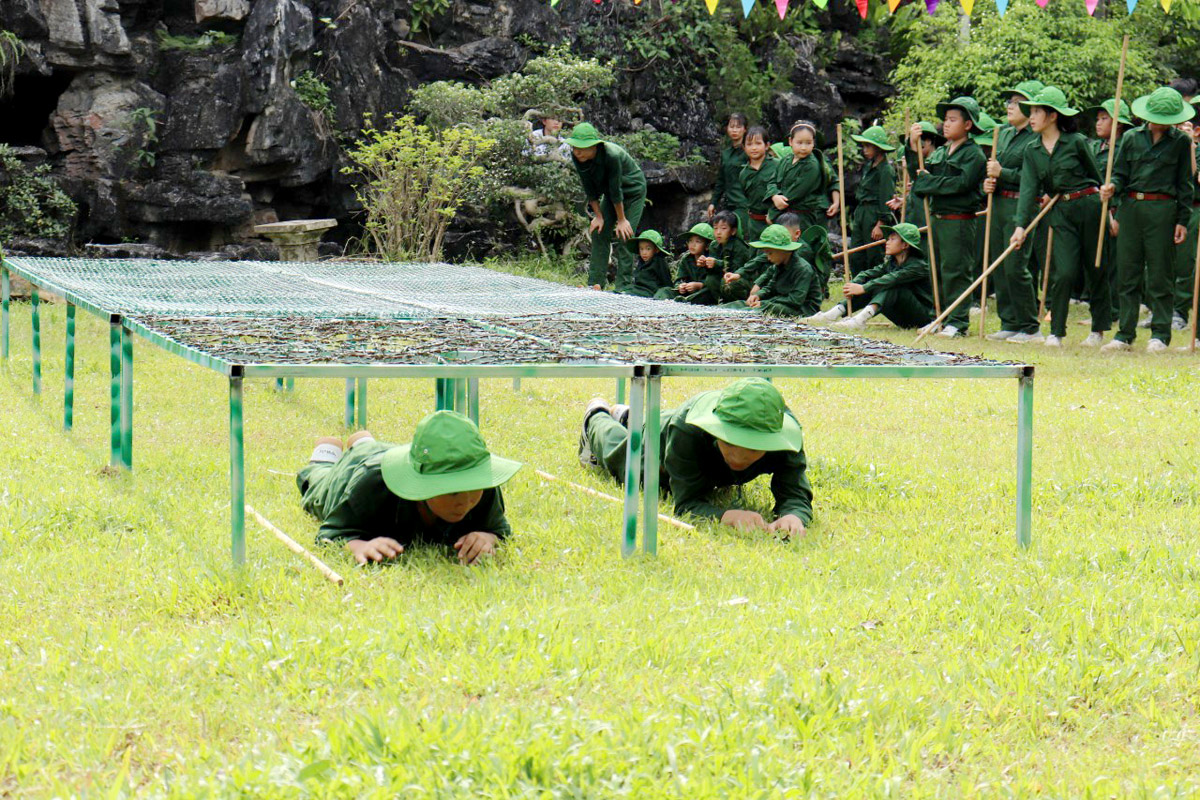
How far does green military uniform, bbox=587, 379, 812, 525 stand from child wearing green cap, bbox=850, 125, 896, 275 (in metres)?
7.78

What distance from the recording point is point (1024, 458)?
13.2 feet

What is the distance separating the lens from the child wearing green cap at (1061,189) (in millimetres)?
9227

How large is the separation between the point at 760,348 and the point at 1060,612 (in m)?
1.36

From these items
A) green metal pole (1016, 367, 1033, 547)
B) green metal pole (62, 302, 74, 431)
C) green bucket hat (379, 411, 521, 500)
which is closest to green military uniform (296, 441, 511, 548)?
green bucket hat (379, 411, 521, 500)

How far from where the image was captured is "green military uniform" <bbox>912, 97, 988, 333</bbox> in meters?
10.2

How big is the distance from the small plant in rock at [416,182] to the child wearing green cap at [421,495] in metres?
9.99

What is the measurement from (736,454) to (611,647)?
4.08ft

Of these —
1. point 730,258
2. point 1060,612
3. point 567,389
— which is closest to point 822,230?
point 730,258

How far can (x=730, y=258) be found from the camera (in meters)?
11.1

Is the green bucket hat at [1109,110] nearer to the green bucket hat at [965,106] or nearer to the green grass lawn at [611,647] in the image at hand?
the green bucket hat at [965,106]

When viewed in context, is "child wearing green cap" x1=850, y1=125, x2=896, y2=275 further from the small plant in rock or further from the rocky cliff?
the rocky cliff

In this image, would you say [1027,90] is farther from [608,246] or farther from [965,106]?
[608,246]

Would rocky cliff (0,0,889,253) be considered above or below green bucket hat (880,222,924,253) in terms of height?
above

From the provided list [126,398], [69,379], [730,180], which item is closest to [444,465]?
[126,398]
